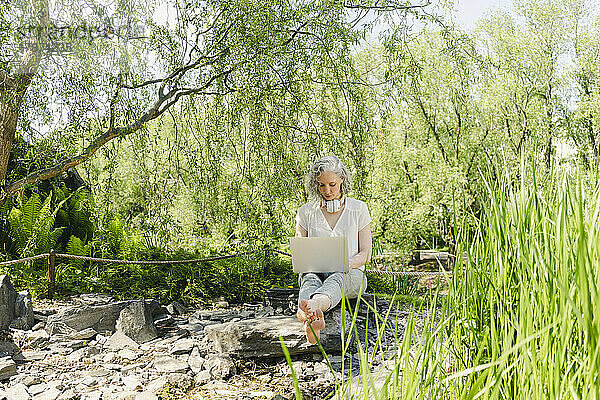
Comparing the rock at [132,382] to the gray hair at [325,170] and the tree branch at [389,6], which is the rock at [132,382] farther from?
the tree branch at [389,6]

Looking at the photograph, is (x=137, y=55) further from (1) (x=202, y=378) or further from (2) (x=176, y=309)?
(1) (x=202, y=378)

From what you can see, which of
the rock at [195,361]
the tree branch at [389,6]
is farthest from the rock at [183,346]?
the tree branch at [389,6]

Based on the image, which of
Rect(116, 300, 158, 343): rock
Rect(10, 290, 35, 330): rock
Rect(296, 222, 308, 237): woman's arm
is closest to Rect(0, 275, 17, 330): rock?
Rect(10, 290, 35, 330): rock

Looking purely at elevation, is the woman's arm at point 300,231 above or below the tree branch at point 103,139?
below

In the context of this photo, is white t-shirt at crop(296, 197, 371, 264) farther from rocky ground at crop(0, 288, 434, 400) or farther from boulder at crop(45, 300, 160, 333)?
boulder at crop(45, 300, 160, 333)

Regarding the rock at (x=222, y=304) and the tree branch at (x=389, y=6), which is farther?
the rock at (x=222, y=304)

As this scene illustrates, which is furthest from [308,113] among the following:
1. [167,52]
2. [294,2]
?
[167,52]

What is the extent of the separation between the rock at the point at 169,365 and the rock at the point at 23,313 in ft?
5.26

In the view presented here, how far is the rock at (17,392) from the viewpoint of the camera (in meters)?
3.46

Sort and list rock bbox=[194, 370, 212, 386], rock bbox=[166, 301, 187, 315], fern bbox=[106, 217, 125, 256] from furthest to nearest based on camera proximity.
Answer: fern bbox=[106, 217, 125, 256] < rock bbox=[166, 301, 187, 315] < rock bbox=[194, 370, 212, 386]

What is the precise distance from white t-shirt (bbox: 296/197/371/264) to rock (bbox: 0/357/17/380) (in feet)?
7.30

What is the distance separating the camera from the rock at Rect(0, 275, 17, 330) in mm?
4902

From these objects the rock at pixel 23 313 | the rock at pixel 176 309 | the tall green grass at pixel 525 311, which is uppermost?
the tall green grass at pixel 525 311

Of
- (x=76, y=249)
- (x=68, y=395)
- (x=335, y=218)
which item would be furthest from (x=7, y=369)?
(x=76, y=249)
